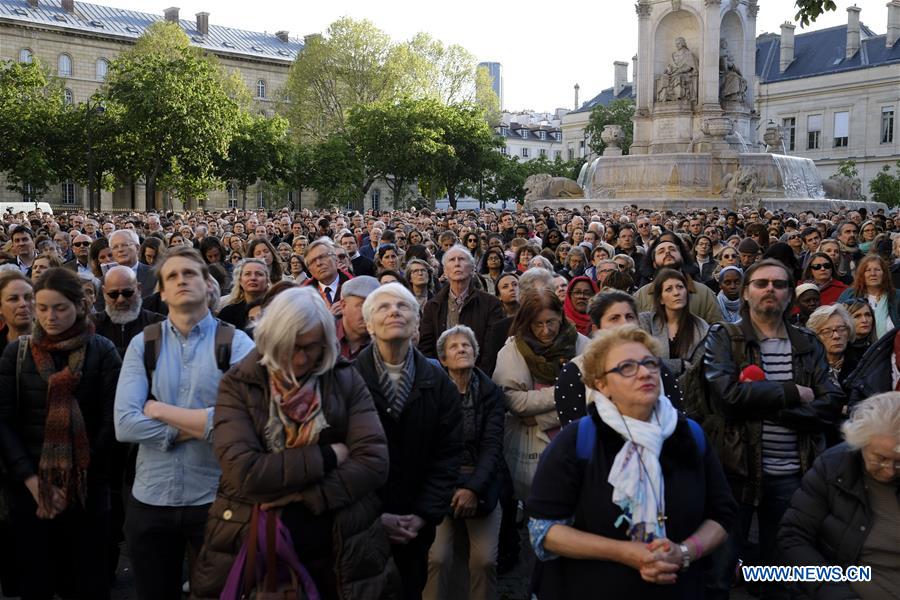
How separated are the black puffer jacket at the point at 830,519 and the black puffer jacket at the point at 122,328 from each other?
421 centimetres

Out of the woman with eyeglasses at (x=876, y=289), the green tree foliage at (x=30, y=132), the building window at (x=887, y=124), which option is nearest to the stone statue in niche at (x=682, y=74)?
the woman with eyeglasses at (x=876, y=289)

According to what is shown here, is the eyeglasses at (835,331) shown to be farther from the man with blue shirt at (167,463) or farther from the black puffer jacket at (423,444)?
the man with blue shirt at (167,463)

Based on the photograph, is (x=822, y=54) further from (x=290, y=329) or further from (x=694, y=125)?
(x=290, y=329)

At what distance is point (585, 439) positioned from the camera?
3447 mm

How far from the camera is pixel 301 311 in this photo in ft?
11.8

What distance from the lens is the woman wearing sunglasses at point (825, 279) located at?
28.5ft

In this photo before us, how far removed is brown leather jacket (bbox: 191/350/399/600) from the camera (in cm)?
346

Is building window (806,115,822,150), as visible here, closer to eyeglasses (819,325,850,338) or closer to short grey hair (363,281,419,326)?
eyeglasses (819,325,850,338)

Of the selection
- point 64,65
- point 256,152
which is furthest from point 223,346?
point 64,65

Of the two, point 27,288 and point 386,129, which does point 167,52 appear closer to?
point 386,129

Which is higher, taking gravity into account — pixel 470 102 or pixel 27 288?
pixel 470 102

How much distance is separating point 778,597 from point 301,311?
347cm

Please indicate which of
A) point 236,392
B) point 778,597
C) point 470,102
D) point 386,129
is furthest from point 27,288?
point 470,102

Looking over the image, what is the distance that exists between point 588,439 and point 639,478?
0.25 metres
